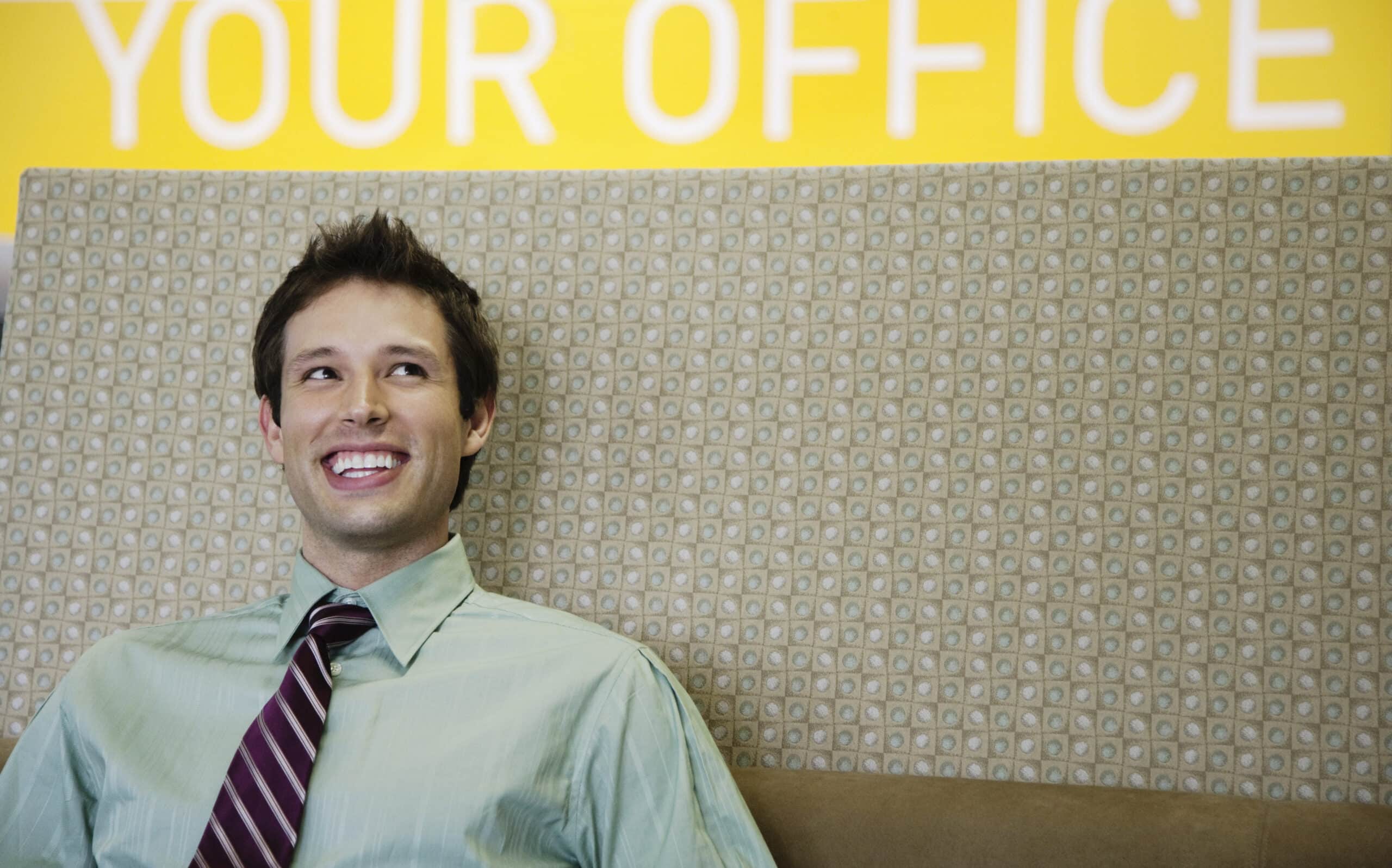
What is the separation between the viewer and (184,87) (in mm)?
2836

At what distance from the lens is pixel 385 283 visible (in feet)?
4.61

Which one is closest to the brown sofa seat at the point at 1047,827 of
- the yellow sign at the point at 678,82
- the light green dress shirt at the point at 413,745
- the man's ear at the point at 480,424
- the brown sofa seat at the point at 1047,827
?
the brown sofa seat at the point at 1047,827

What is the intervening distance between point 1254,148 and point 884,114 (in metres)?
0.69

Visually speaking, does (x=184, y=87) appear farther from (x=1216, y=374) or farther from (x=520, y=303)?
(x=1216, y=374)

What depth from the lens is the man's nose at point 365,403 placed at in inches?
51.7

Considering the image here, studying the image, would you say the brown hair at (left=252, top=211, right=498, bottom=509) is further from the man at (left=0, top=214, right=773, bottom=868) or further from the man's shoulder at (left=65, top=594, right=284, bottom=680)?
the man's shoulder at (left=65, top=594, right=284, bottom=680)

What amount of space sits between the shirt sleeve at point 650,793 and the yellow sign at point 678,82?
159cm

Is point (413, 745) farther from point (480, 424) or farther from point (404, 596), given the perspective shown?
point (480, 424)

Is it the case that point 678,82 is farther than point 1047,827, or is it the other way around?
point 678,82

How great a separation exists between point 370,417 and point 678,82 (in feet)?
5.18

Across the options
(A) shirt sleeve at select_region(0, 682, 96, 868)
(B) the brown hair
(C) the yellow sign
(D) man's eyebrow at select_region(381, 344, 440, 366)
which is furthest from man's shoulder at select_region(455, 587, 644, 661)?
(C) the yellow sign

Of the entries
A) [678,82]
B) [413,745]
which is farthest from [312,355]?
[678,82]

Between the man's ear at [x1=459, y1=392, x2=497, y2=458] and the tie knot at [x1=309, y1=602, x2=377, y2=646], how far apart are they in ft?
0.71

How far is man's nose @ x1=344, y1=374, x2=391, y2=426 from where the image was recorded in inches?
51.7
